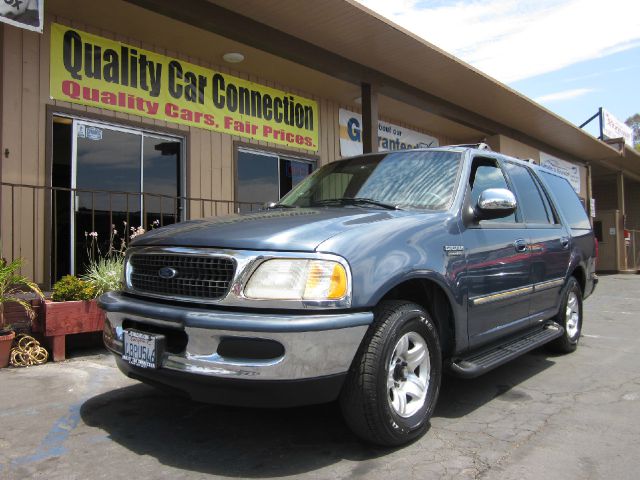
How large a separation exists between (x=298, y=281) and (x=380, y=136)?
9200mm

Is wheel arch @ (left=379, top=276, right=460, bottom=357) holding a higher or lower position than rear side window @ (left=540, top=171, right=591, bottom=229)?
lower

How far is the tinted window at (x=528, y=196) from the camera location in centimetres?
470

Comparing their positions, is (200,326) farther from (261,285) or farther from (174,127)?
(174,127)

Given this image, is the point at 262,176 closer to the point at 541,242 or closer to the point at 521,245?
the point at 541,242

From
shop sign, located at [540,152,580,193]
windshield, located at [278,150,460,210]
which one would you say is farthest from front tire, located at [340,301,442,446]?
shop sign, located at [540,152,580,193]

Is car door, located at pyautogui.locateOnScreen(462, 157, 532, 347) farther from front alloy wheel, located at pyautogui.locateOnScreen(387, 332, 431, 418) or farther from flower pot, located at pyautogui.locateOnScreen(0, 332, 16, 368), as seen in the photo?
flower pot, located at pyautogui.locateOnScreen(0, 332, 16, 368)

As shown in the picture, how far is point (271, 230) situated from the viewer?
9.55 feet

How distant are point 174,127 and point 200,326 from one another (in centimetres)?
590

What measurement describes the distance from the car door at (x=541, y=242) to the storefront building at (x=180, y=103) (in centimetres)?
347

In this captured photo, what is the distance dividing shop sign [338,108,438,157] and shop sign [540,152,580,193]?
461 centimetres

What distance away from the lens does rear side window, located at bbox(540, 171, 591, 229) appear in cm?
553

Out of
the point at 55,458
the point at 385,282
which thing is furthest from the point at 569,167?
the point at 55,458

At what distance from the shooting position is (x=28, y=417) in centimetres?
362

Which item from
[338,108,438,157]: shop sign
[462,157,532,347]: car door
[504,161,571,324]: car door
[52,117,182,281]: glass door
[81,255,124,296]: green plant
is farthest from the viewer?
[338,108,438,157]: shop sign
